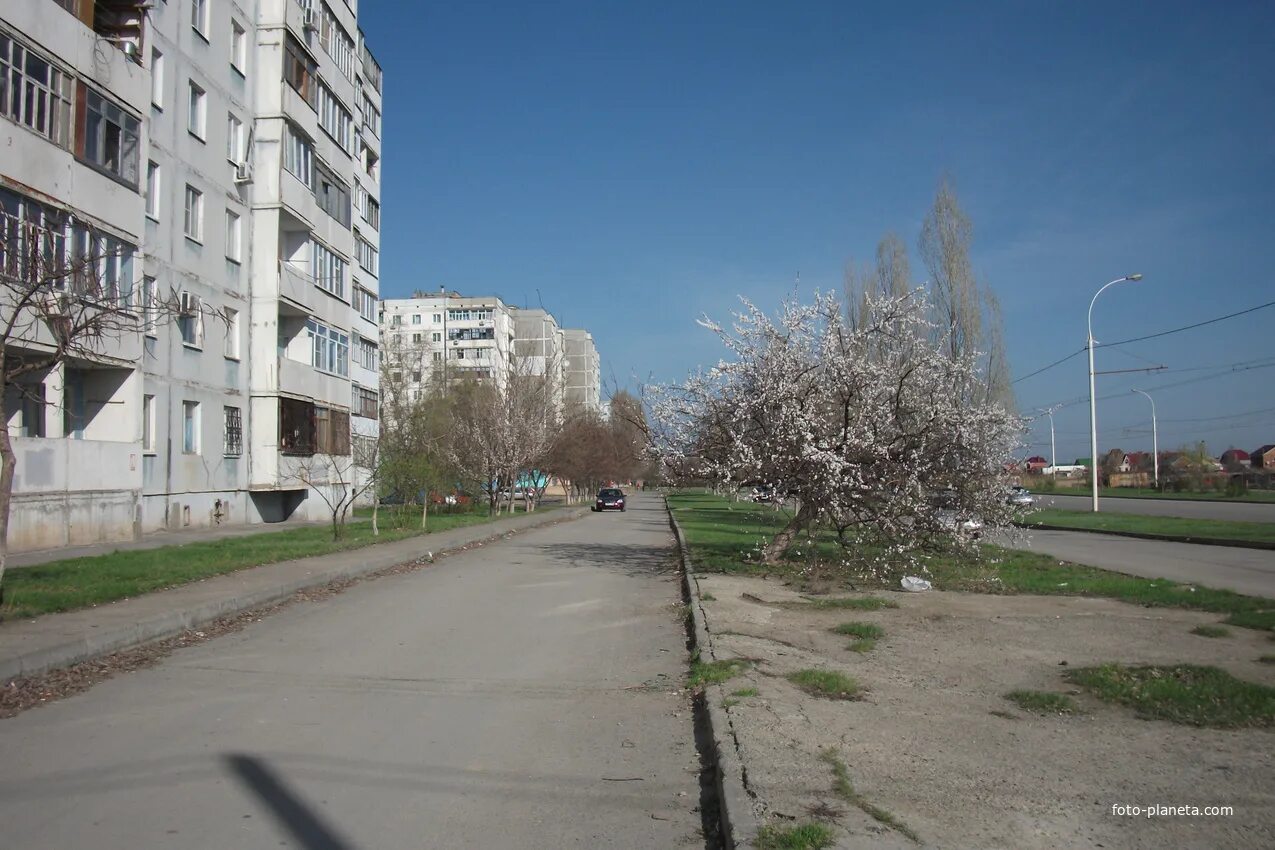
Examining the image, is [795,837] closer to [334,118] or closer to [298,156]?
[298,156]

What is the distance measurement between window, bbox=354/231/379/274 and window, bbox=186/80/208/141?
2103 centimetres

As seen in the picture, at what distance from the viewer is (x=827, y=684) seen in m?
7.56

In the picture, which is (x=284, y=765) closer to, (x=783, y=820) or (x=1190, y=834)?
(x=783, y=820)

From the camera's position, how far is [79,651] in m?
8.75

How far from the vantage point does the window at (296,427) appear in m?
30.3

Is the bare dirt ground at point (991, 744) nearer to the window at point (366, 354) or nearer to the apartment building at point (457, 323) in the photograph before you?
the window at point (366, 354)

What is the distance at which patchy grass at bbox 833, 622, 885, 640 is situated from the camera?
993 cm

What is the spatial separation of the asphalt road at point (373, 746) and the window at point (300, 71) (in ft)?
79.5

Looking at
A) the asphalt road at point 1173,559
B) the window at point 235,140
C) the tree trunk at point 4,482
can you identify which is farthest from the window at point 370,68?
the tree trunk at point 4,482

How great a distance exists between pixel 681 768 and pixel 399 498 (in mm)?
23406

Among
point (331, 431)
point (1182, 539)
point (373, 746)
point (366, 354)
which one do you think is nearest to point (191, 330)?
point (331, 431)

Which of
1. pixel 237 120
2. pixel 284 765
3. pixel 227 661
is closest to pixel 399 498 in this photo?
pixel 237 120

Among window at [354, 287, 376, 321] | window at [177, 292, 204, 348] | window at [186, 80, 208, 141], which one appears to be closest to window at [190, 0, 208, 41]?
window at [186, 80, 208, 141]

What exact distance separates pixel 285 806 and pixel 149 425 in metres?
21.9
